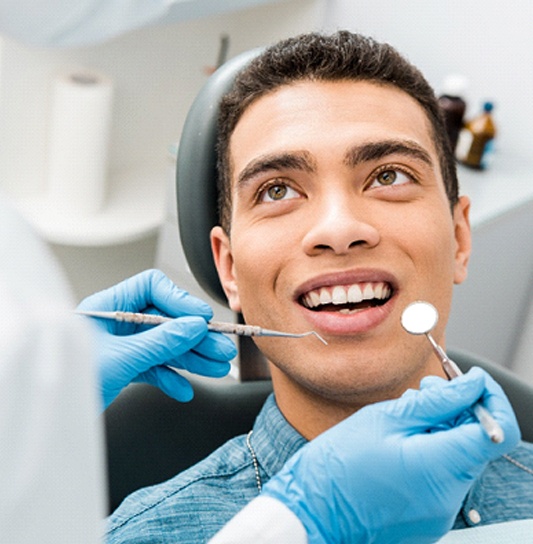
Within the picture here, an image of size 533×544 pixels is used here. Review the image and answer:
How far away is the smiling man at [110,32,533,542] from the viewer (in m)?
1.31

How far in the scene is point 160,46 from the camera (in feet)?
9.58

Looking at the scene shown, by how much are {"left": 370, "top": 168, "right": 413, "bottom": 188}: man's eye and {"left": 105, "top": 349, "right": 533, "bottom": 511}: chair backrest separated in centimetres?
46

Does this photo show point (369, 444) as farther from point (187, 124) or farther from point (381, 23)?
point (381, 23)

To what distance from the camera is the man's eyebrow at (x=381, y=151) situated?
1373 mm

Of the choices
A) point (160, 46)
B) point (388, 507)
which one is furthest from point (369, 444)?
point (160, 46)

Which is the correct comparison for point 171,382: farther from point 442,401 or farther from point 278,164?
point 442,401

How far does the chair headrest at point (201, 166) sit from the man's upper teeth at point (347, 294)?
259 millimetres

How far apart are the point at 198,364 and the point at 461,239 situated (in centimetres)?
52

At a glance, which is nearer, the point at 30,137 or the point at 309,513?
the point at 309,513

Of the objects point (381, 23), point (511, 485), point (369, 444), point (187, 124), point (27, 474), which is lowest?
point (511, 485)

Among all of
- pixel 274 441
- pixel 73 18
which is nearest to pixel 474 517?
pixel 274 441

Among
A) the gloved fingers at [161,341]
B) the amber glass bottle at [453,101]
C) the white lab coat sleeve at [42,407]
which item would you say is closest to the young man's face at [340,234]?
the gloved fingers at [161,341]

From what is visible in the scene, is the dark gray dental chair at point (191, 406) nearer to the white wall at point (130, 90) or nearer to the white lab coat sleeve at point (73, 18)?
the white lab coat sleeve at point (73, 18)

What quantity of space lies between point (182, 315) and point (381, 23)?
5.38 ft
